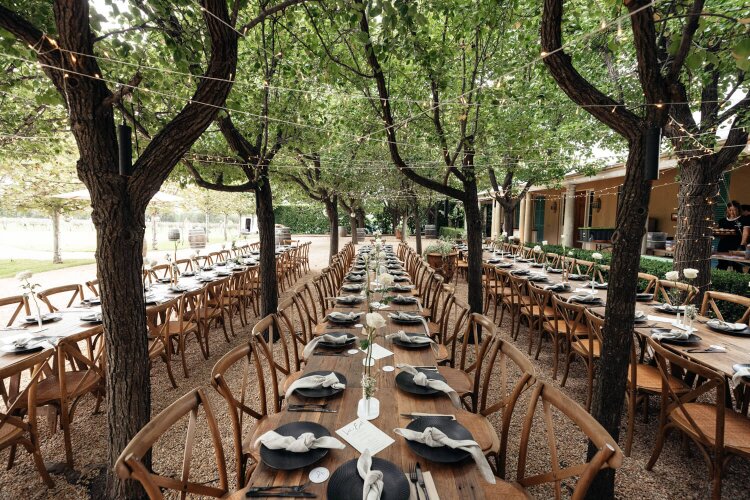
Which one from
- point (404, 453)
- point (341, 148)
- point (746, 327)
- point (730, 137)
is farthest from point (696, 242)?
point (341, 148)

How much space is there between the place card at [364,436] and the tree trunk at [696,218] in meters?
5.80

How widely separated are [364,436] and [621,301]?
5.79ft

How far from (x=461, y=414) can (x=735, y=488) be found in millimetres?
2309

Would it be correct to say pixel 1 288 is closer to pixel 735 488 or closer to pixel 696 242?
pixel 735 488

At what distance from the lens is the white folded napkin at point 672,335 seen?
123 inches

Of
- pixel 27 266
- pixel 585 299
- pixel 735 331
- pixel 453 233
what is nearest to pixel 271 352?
pixel 585 299

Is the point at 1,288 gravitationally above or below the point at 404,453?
below

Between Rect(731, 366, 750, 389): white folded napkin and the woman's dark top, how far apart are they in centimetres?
931

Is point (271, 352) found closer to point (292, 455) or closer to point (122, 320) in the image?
point (122, 320)

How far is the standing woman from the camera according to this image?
29.1 feet

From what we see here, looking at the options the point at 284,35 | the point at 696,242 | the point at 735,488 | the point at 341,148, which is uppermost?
the point at 284,35

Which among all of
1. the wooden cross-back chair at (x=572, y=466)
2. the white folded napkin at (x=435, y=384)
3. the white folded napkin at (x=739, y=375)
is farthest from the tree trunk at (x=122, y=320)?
the white folded napkin at (x=739, y=375)

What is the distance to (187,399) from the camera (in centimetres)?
169

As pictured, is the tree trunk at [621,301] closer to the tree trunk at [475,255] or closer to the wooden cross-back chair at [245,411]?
the wooden cross-back chair at [245,411]
